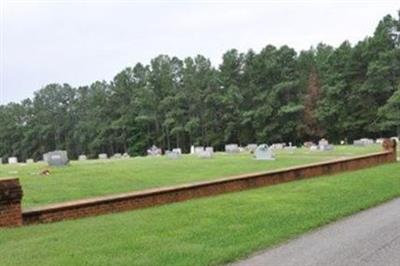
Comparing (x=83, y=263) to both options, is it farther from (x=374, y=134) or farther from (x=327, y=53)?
(x=327, y=53)

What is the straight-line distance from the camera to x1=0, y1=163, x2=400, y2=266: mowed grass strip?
7375mm

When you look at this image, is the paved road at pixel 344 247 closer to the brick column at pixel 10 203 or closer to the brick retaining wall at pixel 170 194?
the brick retaining wall at pixel 170 194

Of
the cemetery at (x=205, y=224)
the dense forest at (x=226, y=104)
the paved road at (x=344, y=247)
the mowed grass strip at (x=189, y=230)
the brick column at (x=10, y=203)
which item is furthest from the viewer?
the dense forest at (x=226, y=104)

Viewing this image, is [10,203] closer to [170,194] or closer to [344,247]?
[170,194]

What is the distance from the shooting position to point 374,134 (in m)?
65.9

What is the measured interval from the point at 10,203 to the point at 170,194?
4.10m

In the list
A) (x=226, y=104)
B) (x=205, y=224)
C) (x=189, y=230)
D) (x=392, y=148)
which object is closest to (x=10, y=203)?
(x=189, y=230)

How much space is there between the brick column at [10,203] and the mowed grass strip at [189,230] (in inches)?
11.6

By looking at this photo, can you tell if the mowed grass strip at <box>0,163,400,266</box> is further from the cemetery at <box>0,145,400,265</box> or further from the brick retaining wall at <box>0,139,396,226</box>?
the brick retaining wall at <box>0,139,396,226</box>

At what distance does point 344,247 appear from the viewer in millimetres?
7738

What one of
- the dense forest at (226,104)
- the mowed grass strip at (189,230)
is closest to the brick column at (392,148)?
the mowed grass strip at (189,230)

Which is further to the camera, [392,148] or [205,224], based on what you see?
[392,148]

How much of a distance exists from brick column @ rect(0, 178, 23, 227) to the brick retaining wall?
0.23 metres

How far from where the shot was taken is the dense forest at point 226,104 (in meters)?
66.2
